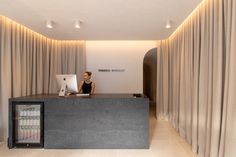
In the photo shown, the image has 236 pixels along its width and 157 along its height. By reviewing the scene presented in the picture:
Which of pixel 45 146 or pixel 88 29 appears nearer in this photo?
pixel 45 146

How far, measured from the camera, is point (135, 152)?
371 cm

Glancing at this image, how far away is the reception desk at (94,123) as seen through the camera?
386cm

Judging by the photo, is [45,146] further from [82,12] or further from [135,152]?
[82,12]

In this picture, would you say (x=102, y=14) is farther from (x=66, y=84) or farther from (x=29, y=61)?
(x=29, y=61)

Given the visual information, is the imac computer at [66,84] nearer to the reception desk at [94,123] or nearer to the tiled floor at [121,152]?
the reception desk at [94,123]

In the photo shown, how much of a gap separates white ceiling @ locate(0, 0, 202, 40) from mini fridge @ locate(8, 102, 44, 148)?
1825mm

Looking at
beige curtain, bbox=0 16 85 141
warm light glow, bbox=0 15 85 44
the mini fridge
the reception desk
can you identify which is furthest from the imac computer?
warm light glow, bbox=0 15 85 44

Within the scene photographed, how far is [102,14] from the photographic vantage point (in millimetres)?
3727

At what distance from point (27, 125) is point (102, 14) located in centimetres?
276

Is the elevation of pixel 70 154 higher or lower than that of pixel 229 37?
lower

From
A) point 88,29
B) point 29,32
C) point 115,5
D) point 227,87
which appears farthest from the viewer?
point 29,32

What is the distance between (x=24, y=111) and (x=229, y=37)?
155 inches

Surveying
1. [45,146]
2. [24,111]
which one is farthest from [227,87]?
[24,111]

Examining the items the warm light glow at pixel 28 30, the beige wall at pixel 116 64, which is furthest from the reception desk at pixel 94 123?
the beige wall at pixel 116 64
